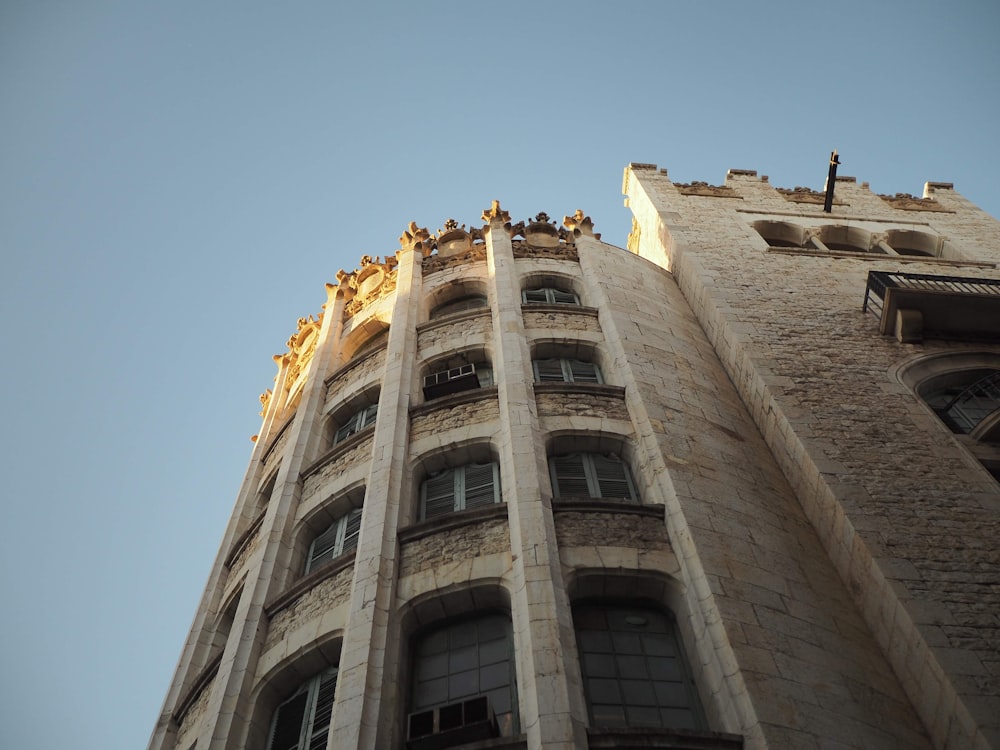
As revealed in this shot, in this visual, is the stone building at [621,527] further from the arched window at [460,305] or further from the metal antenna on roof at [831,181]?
the metal antenna on roof at [831,181]

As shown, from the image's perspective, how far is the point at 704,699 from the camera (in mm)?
10383

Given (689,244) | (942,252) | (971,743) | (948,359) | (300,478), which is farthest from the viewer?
(942,252)

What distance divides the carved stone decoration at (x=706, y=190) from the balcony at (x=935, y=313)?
11.5m

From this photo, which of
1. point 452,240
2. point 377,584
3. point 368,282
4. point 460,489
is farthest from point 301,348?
point 377,584

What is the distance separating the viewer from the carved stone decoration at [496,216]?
25.4 m

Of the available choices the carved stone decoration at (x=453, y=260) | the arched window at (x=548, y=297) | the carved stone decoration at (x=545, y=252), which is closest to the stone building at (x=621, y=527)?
the arched window at (x=548, y=297)

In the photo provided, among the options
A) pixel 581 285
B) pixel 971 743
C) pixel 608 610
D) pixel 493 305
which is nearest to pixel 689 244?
pixel 581 285

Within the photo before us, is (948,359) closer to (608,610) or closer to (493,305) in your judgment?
(493,305)

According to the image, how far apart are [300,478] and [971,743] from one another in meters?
11.6

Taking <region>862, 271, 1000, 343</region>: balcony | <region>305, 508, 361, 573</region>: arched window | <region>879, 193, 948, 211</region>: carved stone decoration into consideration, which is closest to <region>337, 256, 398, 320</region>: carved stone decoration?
<region>305, 508, 361, 573</region>: arched window

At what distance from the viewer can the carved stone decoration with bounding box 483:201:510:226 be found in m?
25.4

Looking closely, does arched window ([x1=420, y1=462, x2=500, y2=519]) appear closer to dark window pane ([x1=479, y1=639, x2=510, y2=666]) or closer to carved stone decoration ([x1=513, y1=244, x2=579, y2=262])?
dark window pane ([x1=479, y1=639, x2=510, y2=666])

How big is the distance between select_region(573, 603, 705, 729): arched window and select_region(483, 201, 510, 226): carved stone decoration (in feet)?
50.9

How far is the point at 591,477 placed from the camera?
1438 cm
